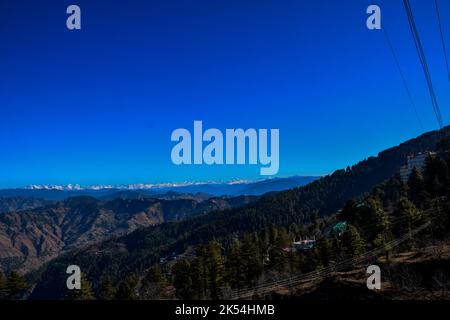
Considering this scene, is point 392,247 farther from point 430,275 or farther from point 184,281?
point 184,281

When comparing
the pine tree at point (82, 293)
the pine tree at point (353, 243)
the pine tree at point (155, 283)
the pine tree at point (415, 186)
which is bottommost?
the pine tree at point (155, 283)

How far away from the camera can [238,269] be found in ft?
230

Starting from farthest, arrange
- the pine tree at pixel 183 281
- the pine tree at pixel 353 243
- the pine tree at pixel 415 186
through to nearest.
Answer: the pine tree at pixel 415 186 < the pine tree at pixel 183 281 < the pine tree at pixel 353 243

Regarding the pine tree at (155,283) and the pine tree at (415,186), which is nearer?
the pine tree at (155,283)

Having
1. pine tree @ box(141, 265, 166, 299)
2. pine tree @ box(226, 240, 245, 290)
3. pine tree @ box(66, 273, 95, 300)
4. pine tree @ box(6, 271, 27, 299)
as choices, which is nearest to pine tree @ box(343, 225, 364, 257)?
pine tree @ box(226, 240, 245, 290)

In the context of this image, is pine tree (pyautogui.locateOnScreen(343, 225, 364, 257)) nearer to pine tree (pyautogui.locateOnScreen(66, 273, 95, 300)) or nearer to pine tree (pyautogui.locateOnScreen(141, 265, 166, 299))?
pine tree (pyautogui.locateOnScreen(141, 265, 166, 299))

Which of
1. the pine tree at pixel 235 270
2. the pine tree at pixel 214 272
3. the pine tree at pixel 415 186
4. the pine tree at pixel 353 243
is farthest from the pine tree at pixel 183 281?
the pine tree at pixel 415 186

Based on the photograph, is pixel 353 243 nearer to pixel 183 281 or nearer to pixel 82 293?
pixel 183 281

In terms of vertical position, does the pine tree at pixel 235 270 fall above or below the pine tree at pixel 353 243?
below

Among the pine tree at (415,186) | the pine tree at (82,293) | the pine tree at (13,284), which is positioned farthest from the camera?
the pine tree at (415,186)

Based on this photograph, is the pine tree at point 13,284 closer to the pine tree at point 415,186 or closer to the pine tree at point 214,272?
the pine tree at point 214,272

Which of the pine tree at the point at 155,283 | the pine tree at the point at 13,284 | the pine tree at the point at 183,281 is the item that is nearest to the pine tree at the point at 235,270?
the pine tree at the point at 183,281
